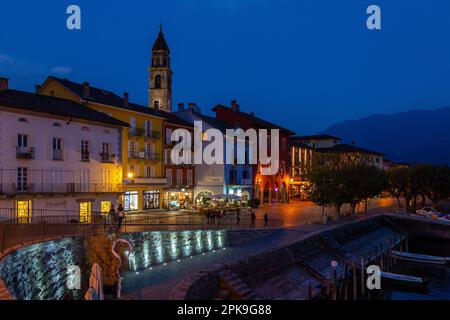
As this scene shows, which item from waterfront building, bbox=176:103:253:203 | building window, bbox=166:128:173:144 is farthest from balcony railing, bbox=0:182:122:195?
waterfront building, bbox=176:103:253:203

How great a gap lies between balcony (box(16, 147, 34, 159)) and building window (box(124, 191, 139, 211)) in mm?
14631

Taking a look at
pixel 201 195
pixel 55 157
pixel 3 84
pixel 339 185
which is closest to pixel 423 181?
pixel 339 185

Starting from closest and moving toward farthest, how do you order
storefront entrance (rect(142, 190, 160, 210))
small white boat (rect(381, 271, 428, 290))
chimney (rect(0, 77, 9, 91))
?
small white boat (rect(381, 271, 428, 290)) → chimney (rect(0, 77, 9, 91)) → storefront entrance (rect(142, 190, 160, 210))

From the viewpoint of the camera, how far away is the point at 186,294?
735 inches

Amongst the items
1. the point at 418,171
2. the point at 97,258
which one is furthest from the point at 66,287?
the point at 418,171

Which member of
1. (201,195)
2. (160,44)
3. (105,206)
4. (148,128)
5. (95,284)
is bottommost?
(95,284)

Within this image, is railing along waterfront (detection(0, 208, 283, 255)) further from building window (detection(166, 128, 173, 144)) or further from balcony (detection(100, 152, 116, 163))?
building window (detection(166, 128, 173, 144))

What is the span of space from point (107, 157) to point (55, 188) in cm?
772

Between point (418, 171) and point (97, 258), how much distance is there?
60369mm

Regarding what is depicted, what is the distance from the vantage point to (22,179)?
1512 inches

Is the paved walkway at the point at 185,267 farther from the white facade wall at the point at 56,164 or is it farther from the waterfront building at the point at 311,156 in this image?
the waterfront building at the point at 311,156

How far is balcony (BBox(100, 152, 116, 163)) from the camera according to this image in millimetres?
46562

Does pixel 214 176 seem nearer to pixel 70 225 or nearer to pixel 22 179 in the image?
pixel 22 179

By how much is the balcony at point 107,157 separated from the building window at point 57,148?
5.16 metres
